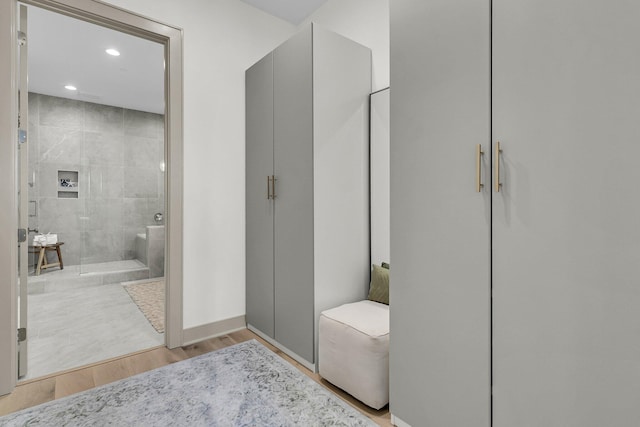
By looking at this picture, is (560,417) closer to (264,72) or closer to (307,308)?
(307,308)

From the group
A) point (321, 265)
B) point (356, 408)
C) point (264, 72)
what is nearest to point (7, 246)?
point (321, 265)

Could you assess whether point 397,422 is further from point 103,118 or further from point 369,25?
point 103,118

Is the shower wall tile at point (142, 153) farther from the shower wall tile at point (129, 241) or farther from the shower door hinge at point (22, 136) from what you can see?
the shower door hinge at point (22, 136)

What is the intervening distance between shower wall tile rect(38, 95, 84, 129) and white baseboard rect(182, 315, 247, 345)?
15.9 ft

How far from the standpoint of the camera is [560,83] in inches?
42.2

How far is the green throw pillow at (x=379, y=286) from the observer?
2.14m

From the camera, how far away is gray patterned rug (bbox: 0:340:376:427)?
1.66m

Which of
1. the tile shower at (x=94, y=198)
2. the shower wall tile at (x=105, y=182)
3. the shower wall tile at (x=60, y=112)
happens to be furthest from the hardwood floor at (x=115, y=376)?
the shower wall tile at (x=60, y=112)

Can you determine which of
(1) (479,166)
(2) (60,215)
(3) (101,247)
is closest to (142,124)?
(2) (60,215)

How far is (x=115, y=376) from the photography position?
2.12 meters

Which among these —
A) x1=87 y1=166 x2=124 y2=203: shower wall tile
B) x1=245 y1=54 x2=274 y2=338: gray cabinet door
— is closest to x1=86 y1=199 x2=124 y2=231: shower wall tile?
x1=87 y1=166 x2=124 y2=203: shower wall tile

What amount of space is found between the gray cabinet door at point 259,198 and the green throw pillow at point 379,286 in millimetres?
792

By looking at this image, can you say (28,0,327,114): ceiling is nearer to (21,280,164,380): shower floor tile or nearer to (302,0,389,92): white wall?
(302,0,389,92): white wall

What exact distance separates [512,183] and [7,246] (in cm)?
266
